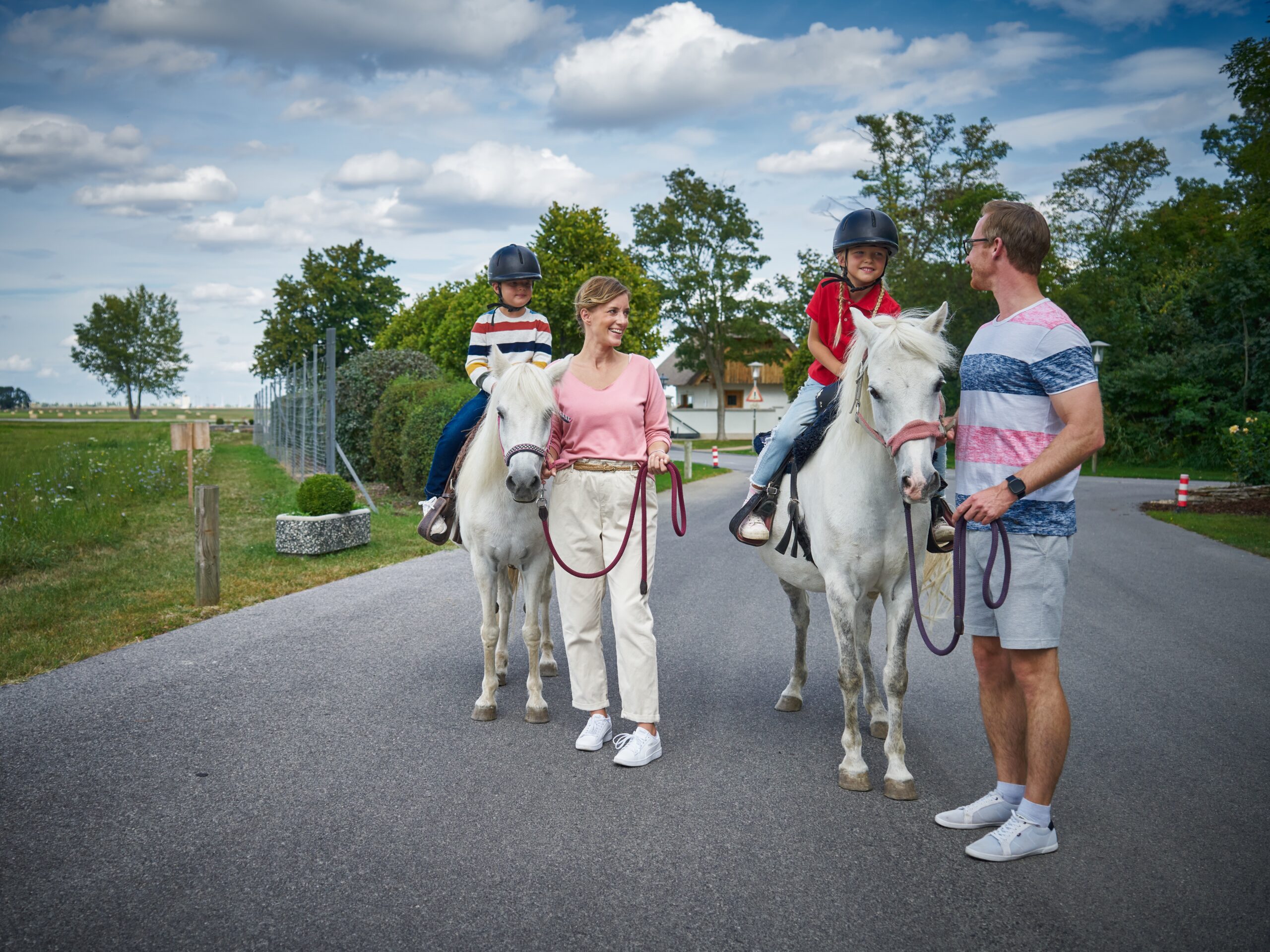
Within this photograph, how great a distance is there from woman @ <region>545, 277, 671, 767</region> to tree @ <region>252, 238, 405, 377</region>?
4800 centimetres

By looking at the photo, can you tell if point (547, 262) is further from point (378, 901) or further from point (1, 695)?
point (378, 901)

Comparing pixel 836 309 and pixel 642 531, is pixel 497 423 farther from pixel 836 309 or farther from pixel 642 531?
pixel 836 309

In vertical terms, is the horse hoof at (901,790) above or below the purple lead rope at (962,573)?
below

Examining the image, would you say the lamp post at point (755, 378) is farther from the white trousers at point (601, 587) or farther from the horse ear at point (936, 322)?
the horse ear at point (936, 322)

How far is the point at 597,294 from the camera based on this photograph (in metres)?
3.91

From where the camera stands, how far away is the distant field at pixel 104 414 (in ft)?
246

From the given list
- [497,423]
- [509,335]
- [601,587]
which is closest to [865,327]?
[601,587]

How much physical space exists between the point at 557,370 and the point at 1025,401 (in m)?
2.19

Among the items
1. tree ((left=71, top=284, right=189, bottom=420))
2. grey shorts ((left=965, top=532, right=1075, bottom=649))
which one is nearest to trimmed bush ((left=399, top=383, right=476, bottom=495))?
grey shorts ((left=965, top=532, right=1075, bottom=649))

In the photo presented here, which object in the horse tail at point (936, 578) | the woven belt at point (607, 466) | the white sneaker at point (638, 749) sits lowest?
the white sneaker at point (638, 749)

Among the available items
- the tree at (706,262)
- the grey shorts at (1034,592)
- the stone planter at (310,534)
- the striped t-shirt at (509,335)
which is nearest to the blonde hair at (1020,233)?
the grey shorts at (1034,592)

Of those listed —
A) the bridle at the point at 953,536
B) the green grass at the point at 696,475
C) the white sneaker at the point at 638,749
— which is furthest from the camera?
the green grass at the point at 696,475

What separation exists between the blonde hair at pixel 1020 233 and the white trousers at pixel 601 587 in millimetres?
1846

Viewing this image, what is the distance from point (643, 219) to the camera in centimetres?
4738
